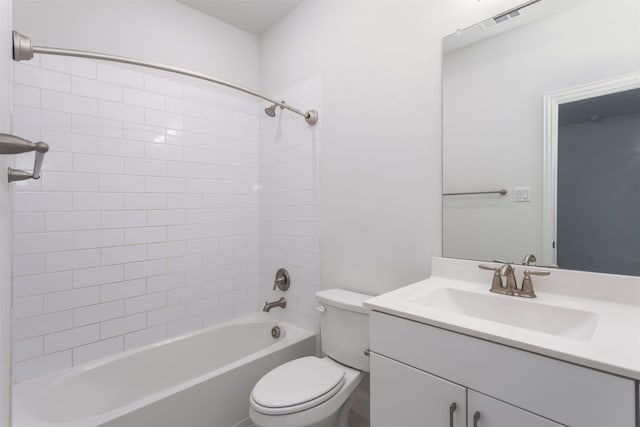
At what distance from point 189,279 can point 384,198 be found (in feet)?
4.65

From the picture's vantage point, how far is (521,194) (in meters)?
1.21

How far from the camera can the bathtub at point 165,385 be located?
1310 mm

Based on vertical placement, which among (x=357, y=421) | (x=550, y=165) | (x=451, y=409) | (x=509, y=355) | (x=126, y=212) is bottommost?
(x=357, y=421)

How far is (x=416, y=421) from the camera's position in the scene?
95cm

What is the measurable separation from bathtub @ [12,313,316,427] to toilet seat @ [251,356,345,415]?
12.1 inches

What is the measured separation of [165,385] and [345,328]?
1170 millimetres

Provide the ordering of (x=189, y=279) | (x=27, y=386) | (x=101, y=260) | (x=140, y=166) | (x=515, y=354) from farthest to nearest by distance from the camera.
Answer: (x=189, y=279), (x=140, y=166), (x=101, y=260), (x=27, y=386), (x=515, y=354)

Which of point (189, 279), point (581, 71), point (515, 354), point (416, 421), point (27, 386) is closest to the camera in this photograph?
point (515, 354)

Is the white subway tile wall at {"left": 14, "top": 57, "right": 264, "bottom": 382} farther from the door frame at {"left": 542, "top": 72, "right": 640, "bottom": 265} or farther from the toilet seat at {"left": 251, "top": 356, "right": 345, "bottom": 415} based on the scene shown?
the door frame at {"left": 542, "top": 72, "right": 640, "bottom": 265}

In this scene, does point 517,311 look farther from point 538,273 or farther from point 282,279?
point 282,279

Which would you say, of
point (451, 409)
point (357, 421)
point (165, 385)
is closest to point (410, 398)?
point (451, 409)

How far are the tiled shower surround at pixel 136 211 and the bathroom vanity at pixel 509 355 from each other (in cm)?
105

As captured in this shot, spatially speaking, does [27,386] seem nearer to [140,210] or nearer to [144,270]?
[144,270]

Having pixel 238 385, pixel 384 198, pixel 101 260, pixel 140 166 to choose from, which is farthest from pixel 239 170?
pixel 238 385
